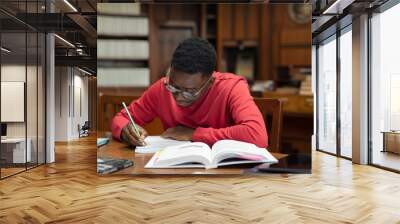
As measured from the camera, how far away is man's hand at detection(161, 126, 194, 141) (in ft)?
11.6

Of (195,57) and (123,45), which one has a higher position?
(123,45)

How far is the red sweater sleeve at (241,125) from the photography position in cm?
344

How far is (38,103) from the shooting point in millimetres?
5477

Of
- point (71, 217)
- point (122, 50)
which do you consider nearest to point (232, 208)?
point (71, 217)

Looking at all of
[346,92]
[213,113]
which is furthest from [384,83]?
[213,113]

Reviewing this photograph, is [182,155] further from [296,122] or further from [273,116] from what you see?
[296,122]

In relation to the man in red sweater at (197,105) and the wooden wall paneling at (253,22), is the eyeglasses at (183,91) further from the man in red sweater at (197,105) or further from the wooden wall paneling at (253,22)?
the wooden wall paneling at (253,22)

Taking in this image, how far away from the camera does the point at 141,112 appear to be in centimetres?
360

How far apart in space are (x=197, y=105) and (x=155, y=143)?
465mm

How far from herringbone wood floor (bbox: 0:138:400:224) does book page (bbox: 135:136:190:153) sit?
33 centimetres

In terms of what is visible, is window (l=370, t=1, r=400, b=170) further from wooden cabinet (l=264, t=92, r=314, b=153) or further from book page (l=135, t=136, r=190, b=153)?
book page (l=135, t=136, r=190, b=153)

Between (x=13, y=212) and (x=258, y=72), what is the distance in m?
2.09

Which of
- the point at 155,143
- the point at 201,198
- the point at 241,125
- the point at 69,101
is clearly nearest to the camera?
the point at 201,198

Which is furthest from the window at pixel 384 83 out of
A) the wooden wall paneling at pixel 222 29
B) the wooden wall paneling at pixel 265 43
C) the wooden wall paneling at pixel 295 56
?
the wooden wall paneling at pixel 222 29
